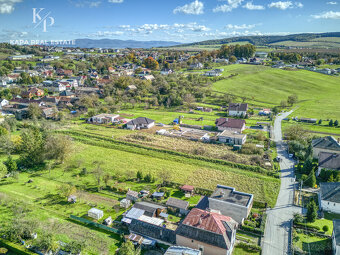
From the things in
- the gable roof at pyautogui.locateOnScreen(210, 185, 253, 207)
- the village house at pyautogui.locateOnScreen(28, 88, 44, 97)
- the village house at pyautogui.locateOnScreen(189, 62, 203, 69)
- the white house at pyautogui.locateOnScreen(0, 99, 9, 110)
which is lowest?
the gable roof at pyautogui.locateOnScreen(210, 185, 253, 207)

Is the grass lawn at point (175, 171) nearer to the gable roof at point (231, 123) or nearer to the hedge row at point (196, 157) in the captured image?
the hedge row at point (196, 157)

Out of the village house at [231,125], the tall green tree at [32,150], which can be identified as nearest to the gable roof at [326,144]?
the village house at [231,125]

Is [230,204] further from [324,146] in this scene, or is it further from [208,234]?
[324,146]

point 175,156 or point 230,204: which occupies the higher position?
point 230,204

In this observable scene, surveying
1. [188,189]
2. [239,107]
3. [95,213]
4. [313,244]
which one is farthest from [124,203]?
[239,107]

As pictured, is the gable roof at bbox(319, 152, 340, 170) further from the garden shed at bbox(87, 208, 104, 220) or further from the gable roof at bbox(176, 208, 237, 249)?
the garden shed at bbox(87, 208, 104, 220)

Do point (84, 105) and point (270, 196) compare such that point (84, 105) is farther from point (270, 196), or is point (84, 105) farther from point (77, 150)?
point (270, 196)

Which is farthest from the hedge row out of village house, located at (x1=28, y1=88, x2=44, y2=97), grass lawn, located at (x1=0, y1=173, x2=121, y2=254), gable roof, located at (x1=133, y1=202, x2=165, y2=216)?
village house, located at (x1=28, y1=88, x2=44, y2=97)
